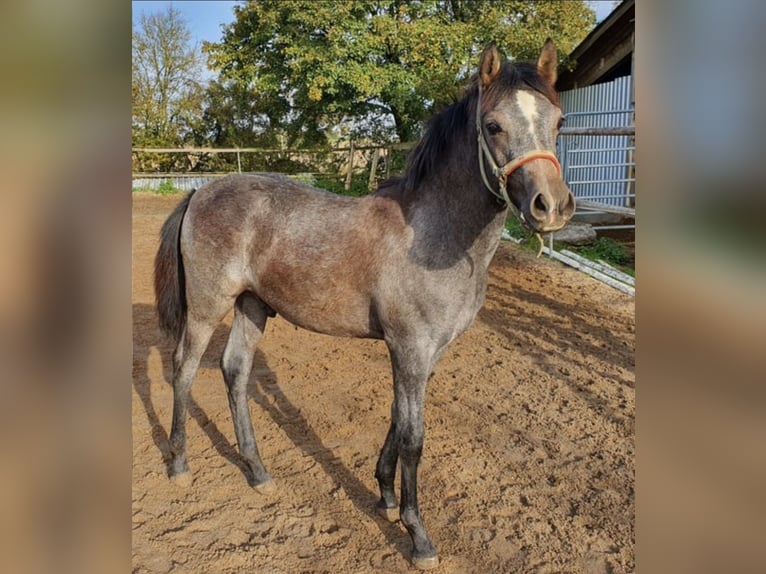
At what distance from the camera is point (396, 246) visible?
8.33 feet

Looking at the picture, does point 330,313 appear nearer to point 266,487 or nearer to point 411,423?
point 411,423

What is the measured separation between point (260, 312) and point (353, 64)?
1273cm

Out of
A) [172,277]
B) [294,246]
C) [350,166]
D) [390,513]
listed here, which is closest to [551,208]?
[294,246]

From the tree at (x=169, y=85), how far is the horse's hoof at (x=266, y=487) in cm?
1891

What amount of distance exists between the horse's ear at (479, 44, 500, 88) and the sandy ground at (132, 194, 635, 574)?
2041 millimetres

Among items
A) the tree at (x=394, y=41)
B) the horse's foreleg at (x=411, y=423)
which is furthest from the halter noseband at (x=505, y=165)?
the tree at (x=394, y=41)

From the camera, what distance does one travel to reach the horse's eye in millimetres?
2118

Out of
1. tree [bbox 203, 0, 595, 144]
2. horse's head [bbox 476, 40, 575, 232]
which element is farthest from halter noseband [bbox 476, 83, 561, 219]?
tree [bbox 203, 0, 595, 144]

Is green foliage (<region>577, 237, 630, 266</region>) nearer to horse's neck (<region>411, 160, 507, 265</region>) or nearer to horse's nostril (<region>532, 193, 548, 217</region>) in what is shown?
horse's neck (<region>411, 160, 507, 265</region>)

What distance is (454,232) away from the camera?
2467 millimetres

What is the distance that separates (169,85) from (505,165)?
68.9 ft

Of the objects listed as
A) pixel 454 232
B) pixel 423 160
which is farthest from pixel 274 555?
pixel 423 160

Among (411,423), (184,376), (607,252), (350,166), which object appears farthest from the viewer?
(350,166)

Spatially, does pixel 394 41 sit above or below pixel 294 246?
above
